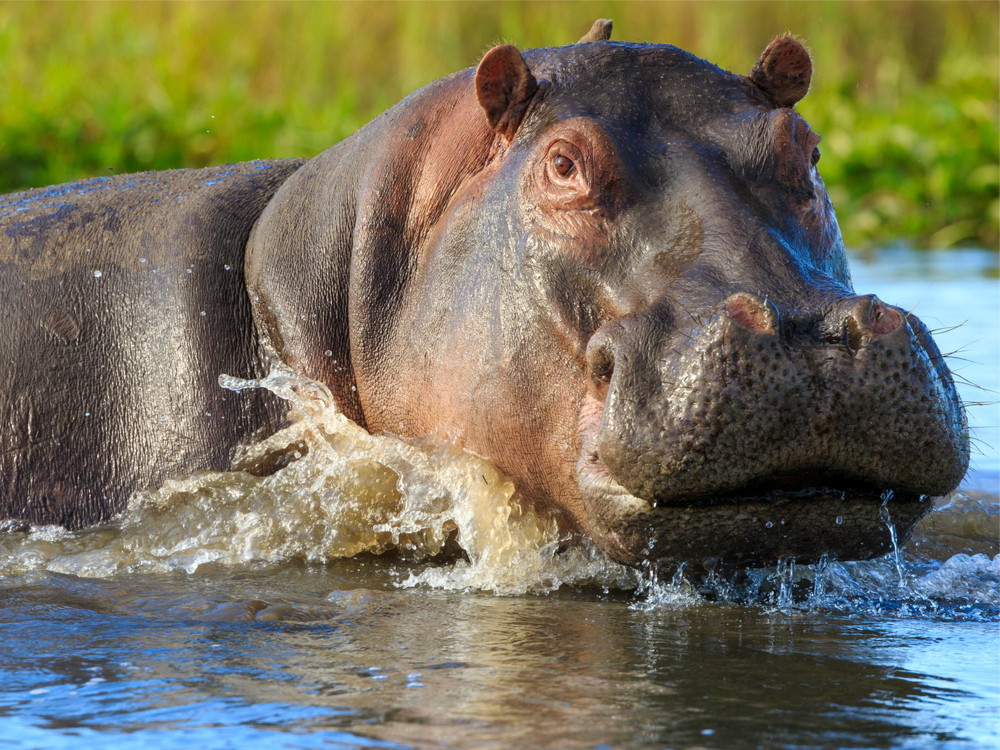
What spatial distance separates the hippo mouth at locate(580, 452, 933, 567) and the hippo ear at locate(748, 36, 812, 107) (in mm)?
1316

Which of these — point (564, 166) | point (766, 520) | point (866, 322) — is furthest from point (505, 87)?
point (766, 520)

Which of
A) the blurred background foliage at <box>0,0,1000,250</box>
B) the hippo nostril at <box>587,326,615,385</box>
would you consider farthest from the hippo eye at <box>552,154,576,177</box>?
the blurred background foliage at <box>0,0,1000,250</box>

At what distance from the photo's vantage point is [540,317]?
12.3 ft

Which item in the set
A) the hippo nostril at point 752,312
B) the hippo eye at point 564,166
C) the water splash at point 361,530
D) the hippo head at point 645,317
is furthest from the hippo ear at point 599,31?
the hippo nostril at point 752,312

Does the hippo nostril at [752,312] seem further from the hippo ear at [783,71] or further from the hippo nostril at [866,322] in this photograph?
the hippo ear at [783,71]

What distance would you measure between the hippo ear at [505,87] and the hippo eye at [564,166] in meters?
0.30

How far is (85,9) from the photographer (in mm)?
17297

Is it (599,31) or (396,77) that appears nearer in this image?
(599,31)

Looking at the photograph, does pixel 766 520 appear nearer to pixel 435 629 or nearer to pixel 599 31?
pixel 435 629

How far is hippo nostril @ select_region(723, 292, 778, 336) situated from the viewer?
3.24 metres

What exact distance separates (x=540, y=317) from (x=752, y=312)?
0.66 meters

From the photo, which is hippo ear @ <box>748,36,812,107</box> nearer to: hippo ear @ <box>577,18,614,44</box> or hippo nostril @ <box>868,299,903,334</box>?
hippo ear @ <box>577,18,614,44</box>

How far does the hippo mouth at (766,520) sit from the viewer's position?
11.1 ft

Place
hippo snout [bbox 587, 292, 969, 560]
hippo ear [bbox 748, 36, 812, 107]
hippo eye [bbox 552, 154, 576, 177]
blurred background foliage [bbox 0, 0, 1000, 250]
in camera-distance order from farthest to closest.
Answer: blurred background foliage [bbox 0, 0, 1000, 250]
hippo ear [bbox 748, 36, 812, 107]
hippo eye [bbox 552, 154, 576, 177]
hippo snout [bbox 587, 292, 969, 560]
